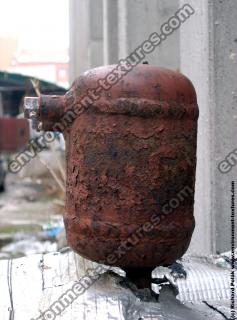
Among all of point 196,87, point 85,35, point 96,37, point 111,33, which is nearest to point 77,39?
point 85,35

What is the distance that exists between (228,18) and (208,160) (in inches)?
35.6

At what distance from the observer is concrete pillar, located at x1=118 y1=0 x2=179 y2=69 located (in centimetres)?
639

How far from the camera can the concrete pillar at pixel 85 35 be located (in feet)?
35.8

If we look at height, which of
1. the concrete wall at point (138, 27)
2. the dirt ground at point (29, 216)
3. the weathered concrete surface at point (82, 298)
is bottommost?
the dirt ground at point (29, 216)

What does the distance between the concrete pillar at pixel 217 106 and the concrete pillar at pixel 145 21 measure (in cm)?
246

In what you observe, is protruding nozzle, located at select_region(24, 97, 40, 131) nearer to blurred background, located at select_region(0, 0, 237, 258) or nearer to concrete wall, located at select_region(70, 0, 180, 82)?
blurred background, located at select_region(0, 0, 237, 258)

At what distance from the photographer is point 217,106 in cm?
381

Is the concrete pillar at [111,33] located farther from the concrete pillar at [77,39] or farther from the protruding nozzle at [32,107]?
the protruding nozzle at [32,107]

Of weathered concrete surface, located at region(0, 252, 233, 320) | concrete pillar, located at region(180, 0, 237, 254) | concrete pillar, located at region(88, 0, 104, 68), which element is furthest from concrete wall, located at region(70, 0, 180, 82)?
weathered concrete surface, located at region(0, 252, 233, 320)

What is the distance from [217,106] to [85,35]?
31.2 ft

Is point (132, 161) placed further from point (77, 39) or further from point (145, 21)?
point (77, 39)

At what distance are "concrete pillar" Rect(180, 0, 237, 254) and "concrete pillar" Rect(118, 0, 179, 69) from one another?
2.46 m

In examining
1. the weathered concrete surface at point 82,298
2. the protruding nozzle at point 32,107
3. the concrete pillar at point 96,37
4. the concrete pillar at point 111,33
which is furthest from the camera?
the concrete pillar at point 96,37

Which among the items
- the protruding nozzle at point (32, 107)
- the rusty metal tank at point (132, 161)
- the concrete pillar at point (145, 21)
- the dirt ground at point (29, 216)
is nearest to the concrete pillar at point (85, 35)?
the dirt ground at point (29, 216)
